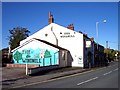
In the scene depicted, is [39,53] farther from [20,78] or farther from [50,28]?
[20,78]

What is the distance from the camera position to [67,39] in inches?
2021

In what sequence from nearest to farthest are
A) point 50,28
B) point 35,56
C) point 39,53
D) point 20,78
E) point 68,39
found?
point 20,78, point 39,53, point 35,56, point 68,39, point 50,28

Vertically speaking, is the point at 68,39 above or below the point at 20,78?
above

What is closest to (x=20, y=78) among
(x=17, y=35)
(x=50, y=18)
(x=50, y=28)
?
(x=50, y=28)

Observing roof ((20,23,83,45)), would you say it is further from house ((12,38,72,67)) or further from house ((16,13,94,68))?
house ((12,38,72,67))

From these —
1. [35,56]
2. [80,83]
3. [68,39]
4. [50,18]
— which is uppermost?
[50,18]

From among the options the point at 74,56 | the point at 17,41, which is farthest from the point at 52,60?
the point at 17,41

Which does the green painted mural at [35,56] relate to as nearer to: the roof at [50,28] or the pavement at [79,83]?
the roof at [50,28]

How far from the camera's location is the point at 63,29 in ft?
169

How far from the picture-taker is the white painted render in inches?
1993

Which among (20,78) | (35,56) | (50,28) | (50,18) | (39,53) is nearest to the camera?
(20,78)

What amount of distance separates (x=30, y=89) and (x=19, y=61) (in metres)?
32.6

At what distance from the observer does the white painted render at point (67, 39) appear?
Answer: 166 ft

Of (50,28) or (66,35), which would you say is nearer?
(66,35)
